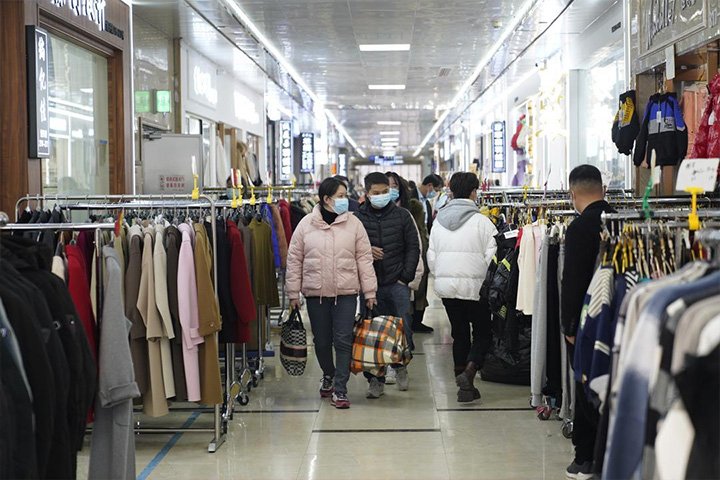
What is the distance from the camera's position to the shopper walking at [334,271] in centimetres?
671

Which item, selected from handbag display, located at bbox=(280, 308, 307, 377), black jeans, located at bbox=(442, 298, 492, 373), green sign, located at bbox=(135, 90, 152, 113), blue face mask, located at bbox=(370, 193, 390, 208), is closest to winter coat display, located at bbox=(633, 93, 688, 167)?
black jeans, located at bbox=(442, 298, 492, 373)

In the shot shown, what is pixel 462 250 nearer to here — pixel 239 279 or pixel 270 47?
pixel 239 279

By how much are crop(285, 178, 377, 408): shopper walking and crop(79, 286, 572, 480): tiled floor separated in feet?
1.51

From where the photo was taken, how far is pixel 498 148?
21.5 meters

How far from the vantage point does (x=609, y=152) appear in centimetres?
1319

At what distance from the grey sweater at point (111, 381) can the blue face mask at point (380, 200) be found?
353cm

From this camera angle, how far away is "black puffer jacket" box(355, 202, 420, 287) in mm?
7207

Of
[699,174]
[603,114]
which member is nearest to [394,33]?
[603,114]

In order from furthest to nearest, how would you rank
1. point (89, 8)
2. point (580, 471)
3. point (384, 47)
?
point (384, 47) < point (89, 8) < point (580, 471)

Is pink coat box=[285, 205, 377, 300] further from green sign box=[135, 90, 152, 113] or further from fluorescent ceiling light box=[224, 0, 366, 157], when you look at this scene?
fluorescent ceiling light box=[224, 0, 366, 157]

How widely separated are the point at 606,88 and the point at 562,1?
283cm

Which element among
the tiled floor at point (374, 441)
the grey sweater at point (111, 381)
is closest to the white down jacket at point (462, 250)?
the tiled floor at point (374, 441)

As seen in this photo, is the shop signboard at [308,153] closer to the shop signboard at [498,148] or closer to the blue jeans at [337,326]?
the shop signboard at [498,148]

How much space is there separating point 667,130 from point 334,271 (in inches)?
103
